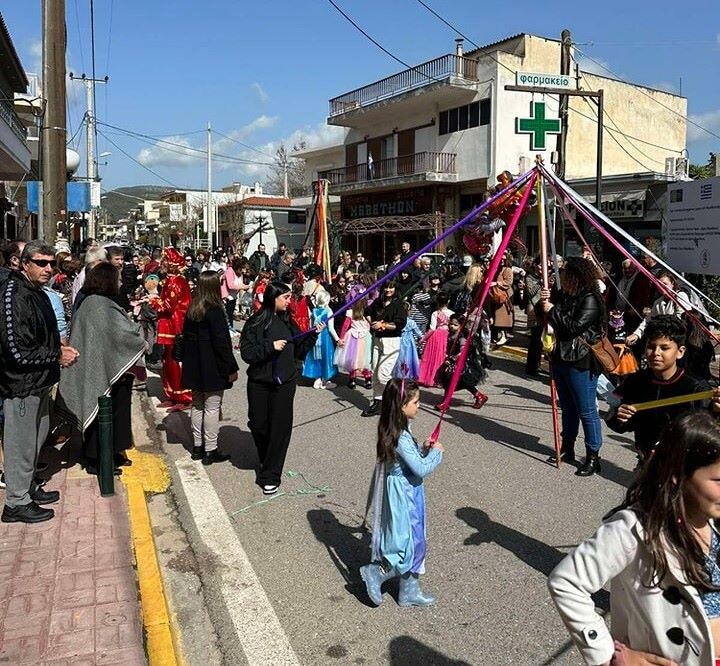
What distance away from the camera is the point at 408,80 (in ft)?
102

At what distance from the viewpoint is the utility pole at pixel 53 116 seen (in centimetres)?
1057

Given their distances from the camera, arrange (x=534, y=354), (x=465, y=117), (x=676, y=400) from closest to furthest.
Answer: (x=676, y=400), (x=534, y=354), (x=465, y=117)

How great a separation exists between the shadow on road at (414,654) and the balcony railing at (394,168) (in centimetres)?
2732

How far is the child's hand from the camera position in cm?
382

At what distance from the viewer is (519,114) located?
27.1 metres

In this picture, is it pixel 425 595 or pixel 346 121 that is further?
pixel 346 121

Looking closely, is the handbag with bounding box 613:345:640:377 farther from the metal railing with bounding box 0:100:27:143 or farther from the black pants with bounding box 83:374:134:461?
the metal railing with bounding box 0:100:27:143

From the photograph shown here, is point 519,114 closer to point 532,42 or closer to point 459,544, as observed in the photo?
point 532,42

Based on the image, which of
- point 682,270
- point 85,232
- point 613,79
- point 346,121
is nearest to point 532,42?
point 613,79

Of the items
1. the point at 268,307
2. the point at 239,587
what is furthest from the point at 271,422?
the point at 239,587

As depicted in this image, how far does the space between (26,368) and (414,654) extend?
10.8ft

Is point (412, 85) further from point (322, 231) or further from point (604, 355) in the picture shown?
point (604, 355)

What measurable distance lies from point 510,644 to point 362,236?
33.3 meters

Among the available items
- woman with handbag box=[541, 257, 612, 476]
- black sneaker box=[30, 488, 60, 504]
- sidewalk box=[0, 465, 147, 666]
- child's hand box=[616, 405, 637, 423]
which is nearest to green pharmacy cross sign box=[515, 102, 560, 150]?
woman with handbag box=[541, 257, 612, 476]
